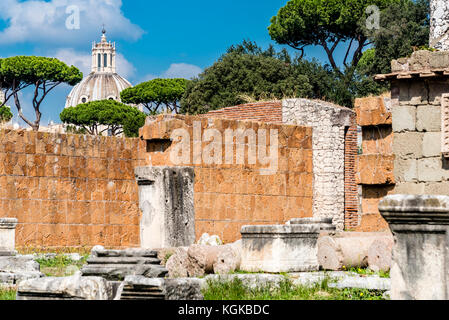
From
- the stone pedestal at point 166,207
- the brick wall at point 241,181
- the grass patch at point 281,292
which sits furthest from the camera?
the brick wall at point 241,181

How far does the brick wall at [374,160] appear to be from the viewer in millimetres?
14992

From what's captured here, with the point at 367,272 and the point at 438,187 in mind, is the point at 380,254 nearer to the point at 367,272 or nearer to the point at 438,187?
the point at 367,272

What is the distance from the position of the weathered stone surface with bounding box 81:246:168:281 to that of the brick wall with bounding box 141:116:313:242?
7292 millimetres

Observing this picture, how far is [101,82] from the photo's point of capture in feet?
431

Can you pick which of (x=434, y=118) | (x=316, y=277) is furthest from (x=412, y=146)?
(x=316, y=277)

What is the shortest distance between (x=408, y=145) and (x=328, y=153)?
5.42m

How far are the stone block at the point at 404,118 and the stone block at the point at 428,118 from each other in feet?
0.26

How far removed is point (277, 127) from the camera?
60.1 feet

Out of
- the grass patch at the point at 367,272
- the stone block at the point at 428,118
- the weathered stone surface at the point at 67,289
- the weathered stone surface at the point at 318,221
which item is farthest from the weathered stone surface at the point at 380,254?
the weathered stone surface at the point at 67,289

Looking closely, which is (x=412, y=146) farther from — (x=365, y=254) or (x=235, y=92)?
(x=235, y=92)

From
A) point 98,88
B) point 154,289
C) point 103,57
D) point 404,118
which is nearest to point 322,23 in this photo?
point 404,118

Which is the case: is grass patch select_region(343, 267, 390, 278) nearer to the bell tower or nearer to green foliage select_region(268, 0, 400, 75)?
green foliage select_region(268, 0, 400, 75)

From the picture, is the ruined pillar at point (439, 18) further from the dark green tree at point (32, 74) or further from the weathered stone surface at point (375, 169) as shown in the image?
the dark green tree at point (32, 74)
